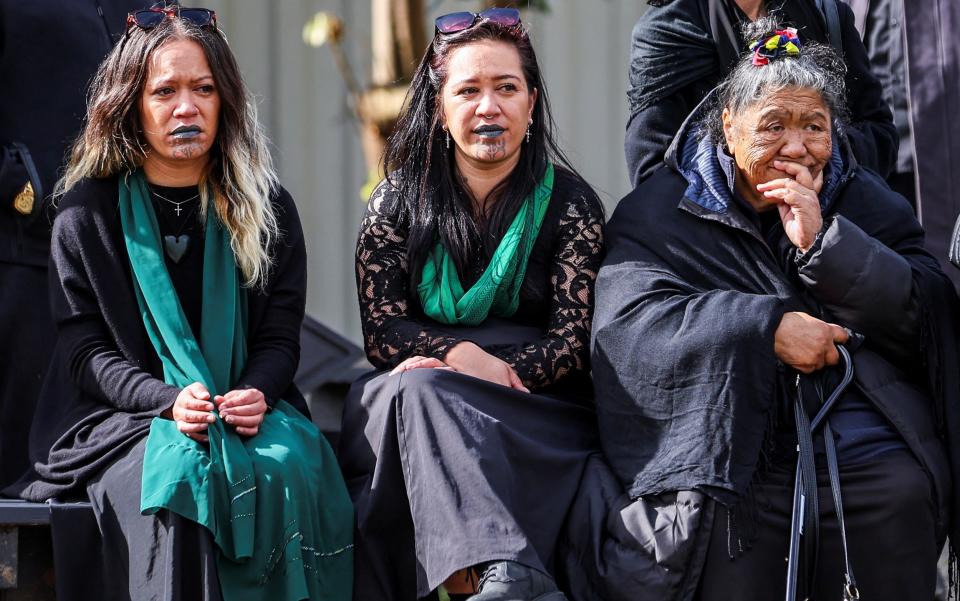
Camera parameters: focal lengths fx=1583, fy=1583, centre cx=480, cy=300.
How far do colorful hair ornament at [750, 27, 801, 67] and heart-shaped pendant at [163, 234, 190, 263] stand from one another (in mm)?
1601

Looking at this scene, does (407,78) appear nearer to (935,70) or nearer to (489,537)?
(935,70)

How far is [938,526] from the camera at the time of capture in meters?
3.87

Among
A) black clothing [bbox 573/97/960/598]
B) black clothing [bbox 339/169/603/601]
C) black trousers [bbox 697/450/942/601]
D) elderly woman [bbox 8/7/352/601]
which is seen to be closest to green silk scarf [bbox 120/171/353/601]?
elderly woman [bbox 8/7/352/601]

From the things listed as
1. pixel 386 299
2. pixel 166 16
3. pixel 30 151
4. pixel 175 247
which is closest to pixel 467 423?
pixel 386 299

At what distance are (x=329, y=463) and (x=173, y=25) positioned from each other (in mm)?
1259

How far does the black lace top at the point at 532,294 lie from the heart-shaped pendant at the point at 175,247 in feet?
1.54

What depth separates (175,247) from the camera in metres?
4.15

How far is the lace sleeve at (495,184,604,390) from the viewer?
4141 millimetres

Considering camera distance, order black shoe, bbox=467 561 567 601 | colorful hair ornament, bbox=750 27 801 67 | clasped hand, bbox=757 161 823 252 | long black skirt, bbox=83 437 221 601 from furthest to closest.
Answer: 1. colorful hair ornament, bbox=750 27 801 67
2. clasped hand, bbox=757 161 823 252
3. long black skirt, bbox=83 437 221 601
4. black shoe, bbox=467 561 567 601

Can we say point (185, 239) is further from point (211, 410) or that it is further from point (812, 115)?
point (812, 115)

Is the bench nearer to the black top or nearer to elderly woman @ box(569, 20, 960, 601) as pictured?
the black top

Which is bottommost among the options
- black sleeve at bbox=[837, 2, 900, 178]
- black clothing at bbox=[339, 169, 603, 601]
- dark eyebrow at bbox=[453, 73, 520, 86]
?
black clothing at bbox=[339, 169, 603, 601]

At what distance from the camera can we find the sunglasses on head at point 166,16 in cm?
426

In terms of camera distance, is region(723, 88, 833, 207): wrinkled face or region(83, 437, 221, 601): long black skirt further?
region(723, 88, 833, 207): wrinkled face
